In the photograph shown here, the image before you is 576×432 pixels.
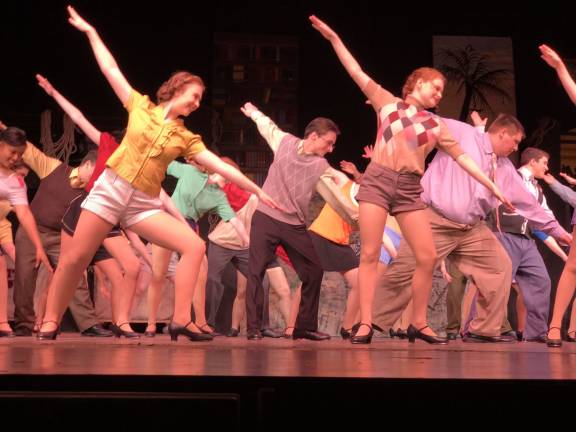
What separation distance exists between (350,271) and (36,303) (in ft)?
10.9

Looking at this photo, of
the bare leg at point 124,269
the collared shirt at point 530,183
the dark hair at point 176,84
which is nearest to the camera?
the dark hair at point 176,84

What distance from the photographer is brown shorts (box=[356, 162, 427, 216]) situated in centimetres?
502

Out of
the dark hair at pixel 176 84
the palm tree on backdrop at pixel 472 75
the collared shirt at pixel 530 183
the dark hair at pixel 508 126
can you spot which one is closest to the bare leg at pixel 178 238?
the dark hair at pixel 176 84

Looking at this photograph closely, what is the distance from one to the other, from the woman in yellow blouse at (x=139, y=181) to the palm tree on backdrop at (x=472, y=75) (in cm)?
491

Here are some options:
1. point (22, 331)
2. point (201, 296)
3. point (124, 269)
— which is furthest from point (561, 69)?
point (22, 331)

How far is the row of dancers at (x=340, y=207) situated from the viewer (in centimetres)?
480

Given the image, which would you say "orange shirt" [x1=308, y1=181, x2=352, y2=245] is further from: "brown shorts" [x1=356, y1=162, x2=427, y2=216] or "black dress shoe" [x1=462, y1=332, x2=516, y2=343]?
"brown shorts" [x1=356, y1=162, x2=427, y2=216]

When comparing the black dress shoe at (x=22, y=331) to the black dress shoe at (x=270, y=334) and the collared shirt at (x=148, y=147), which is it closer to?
the black dress shoe at (x=270, y=334)

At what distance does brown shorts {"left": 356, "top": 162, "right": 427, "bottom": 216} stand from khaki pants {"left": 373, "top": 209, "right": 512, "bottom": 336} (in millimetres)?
753

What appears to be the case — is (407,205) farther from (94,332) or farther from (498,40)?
(498,40)

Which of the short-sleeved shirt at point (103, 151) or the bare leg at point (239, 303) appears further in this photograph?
the bare leg at point (239, 303)

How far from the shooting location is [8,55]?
854cm

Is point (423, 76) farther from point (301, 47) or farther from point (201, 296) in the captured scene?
point (301, 47)

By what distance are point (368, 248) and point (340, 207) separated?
1138mm
